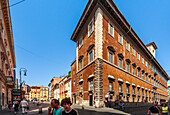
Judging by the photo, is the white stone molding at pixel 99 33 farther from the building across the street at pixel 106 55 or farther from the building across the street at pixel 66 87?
the building across the street at pixel 66 87

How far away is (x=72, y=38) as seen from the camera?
31.9 m

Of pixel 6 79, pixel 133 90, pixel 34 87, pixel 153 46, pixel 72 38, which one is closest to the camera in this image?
pixel 6 79

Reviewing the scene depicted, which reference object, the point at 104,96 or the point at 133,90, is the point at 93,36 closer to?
the point at 104,96

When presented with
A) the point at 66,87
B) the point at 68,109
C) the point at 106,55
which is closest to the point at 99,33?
the point at 106,55

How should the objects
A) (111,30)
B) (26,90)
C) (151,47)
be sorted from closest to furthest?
(111,30), (151,47), (26,90)

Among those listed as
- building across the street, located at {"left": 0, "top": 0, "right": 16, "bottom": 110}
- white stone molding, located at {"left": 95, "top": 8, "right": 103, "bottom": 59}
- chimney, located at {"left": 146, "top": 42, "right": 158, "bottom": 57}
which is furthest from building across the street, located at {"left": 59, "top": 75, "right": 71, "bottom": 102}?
chimney, located at {"left": 146, "top": 42, "right": 158, "bottom": 57}

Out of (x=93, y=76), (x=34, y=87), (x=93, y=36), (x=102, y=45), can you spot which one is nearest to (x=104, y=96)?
(x=93, y=76)

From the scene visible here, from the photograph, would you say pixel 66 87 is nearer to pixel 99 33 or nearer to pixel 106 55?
pixel 106 55

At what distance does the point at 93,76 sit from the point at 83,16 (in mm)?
10997

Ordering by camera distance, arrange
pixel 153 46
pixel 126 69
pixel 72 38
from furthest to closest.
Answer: pixel 153 46 < pixel 72 38 < pixel 126 69

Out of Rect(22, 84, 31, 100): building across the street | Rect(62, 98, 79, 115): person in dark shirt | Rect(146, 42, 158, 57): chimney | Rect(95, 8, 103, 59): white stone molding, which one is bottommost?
Rect(22, 84, 31, 100): building across the street

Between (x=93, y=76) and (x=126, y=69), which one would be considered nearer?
(x=93, y=76)

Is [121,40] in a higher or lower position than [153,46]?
lower

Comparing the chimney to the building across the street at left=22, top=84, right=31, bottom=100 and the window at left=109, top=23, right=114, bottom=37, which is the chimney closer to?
the window at left=109, top=23, right=114, bottom=37
